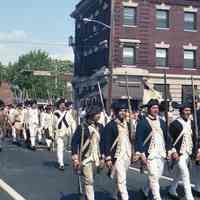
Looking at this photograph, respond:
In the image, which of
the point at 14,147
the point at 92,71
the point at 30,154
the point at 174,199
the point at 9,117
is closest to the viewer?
the point at 174,199

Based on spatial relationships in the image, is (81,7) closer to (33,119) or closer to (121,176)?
(33,119)

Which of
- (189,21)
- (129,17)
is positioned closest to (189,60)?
(189,21)

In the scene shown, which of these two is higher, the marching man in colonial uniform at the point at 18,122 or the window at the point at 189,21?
the window at the point at 189,21

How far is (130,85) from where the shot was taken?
41.3m

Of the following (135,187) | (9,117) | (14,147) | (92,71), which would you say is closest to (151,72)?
(92,71)

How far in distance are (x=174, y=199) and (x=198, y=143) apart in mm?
1085

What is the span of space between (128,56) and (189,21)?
5.50 metres

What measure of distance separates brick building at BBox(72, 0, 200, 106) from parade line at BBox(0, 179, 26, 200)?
28187 mm

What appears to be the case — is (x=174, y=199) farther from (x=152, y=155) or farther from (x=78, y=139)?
(x=78, y=139)

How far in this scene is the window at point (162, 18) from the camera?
1679 inches

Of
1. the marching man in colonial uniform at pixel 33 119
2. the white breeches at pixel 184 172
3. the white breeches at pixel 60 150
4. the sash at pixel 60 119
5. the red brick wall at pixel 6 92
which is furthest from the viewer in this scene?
the red brick wall at pixel 6 92

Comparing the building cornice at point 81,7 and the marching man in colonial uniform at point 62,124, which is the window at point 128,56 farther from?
the marching man in colonial uniform at point 62,124

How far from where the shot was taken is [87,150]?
9.14 m

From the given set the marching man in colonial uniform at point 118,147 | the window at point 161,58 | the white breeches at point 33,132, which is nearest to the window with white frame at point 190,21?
the window at point 161,58
